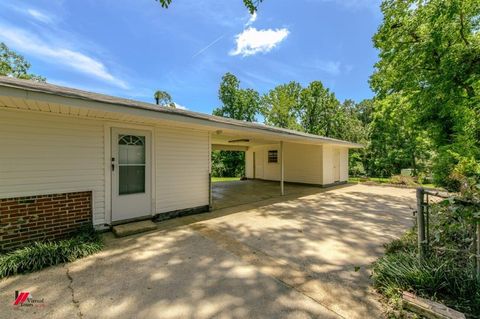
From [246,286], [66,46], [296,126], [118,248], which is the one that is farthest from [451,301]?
[296,126]

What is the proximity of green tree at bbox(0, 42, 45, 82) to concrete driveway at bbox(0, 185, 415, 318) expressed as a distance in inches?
987

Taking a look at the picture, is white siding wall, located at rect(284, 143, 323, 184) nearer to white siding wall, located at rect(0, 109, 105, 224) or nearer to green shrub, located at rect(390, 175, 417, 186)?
green shrub, located at rect(390, 175, 417, 186)

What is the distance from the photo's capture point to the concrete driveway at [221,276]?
2033mm

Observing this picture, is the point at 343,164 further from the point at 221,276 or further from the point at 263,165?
the point at 221,276

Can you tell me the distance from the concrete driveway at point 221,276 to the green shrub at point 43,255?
0.16 m

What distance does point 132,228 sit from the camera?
4230mm

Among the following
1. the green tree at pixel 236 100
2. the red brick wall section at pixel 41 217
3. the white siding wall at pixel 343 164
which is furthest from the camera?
the green tree at pixel 236 100

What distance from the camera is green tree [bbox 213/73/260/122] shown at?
87.6 ft

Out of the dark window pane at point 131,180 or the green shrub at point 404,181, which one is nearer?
the dark window pane at point 131,180

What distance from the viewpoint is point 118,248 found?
3502mm

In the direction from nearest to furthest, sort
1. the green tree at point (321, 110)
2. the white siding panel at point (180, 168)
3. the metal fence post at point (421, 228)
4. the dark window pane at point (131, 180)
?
the metal fence post at point (421, 228) < the dark window pane at point (131, 180) < the white siding panel at point (180, 168) < the green tree at point (321, 110)

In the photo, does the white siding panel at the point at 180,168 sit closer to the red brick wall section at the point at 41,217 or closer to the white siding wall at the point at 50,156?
the white siding wall at the point at 50,156

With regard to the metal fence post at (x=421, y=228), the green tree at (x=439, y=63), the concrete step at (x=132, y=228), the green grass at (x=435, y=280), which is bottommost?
the concrete step at (x=132, y=228)

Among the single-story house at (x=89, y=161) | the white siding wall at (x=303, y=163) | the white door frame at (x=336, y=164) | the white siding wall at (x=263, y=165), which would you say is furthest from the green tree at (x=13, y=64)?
the white door frame at (x=336, y=164)
